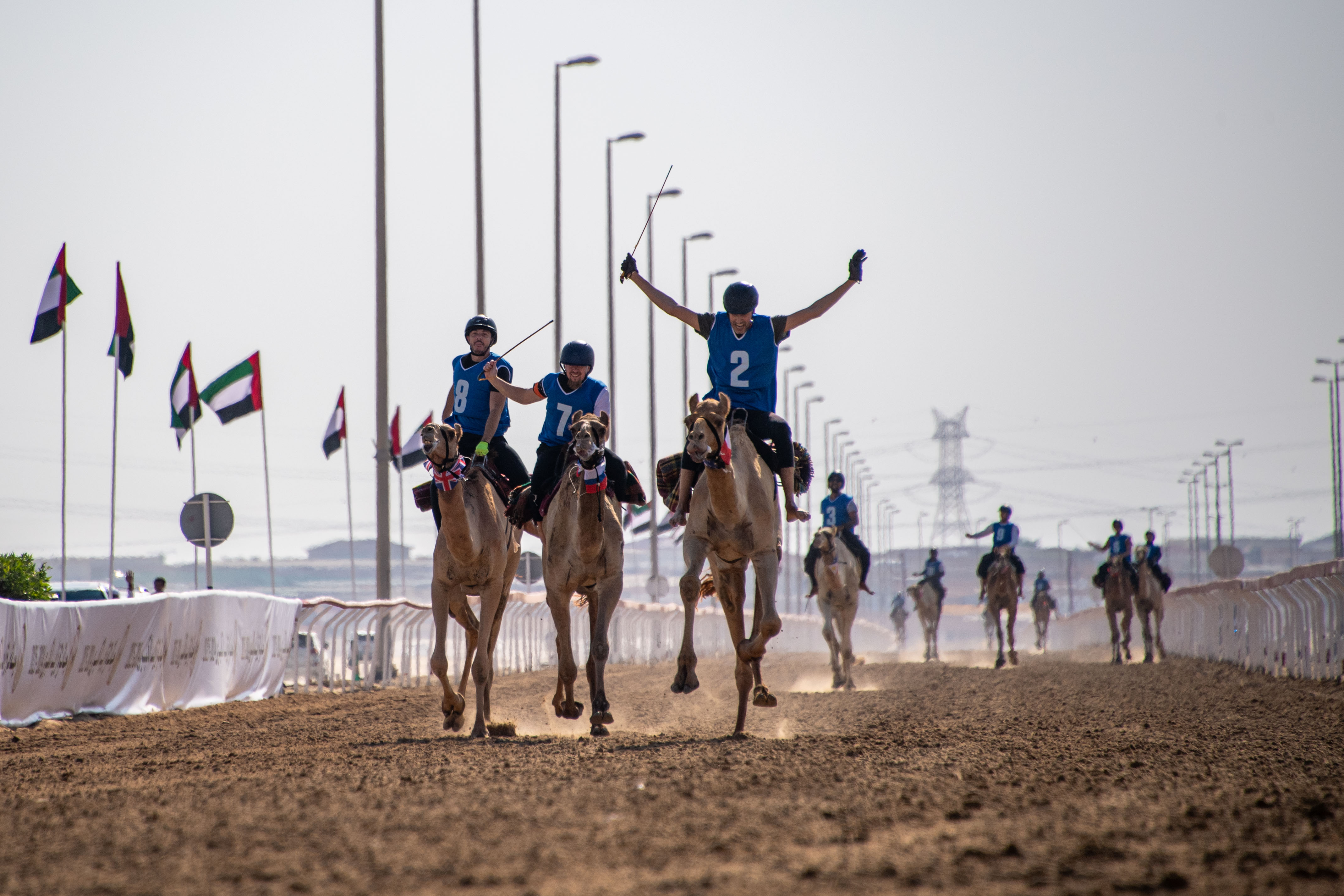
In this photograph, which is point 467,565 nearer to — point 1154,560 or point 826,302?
point 826,302

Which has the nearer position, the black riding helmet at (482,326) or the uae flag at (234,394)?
the black riding helmet at (482,326)

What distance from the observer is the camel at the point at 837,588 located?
23.7m

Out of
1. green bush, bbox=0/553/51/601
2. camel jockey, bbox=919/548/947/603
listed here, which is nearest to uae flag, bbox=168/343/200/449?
green bush, bbox=0/553/51/601

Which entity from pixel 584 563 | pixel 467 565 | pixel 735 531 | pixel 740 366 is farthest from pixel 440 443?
pixel 740 366

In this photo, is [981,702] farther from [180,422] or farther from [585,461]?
[180,422]

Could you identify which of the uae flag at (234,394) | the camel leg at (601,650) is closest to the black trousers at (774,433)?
the camel leg at (601,650)

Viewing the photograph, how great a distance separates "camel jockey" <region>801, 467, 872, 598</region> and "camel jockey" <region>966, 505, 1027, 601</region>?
5.90m

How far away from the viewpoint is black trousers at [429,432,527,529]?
553 inches

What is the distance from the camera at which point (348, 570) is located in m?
196

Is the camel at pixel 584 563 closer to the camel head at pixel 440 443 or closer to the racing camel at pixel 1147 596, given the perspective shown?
the camel head at pixel 440 443

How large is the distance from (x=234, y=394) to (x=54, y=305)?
5.00m

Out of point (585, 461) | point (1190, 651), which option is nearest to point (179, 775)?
point (585, 461)

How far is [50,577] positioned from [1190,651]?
79.4ft

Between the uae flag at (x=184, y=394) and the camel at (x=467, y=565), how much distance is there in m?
23.0
